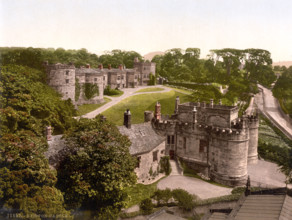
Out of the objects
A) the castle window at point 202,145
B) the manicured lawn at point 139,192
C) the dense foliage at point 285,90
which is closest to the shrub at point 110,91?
the castle window at point 202,145

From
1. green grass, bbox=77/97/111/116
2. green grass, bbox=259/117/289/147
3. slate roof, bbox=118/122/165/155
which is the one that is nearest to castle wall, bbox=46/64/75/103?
green grass, bbox=77/97/111/116

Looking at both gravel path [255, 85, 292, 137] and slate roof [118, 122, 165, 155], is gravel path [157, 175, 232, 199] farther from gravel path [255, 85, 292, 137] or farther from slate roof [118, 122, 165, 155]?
gravel path [255, 85, 292, 137]

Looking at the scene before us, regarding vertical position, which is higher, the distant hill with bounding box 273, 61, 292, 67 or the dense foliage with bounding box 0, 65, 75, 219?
the distant hill with bounding box 273, 61, 292, 67

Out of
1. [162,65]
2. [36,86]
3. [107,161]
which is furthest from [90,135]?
[162,65]

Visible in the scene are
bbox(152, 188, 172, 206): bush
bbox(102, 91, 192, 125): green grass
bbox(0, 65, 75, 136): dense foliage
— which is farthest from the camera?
bbox(102, 91, 192, 125): green grass

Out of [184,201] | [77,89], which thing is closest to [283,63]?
[77,89]

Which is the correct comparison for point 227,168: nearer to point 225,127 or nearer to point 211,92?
point 225,127
